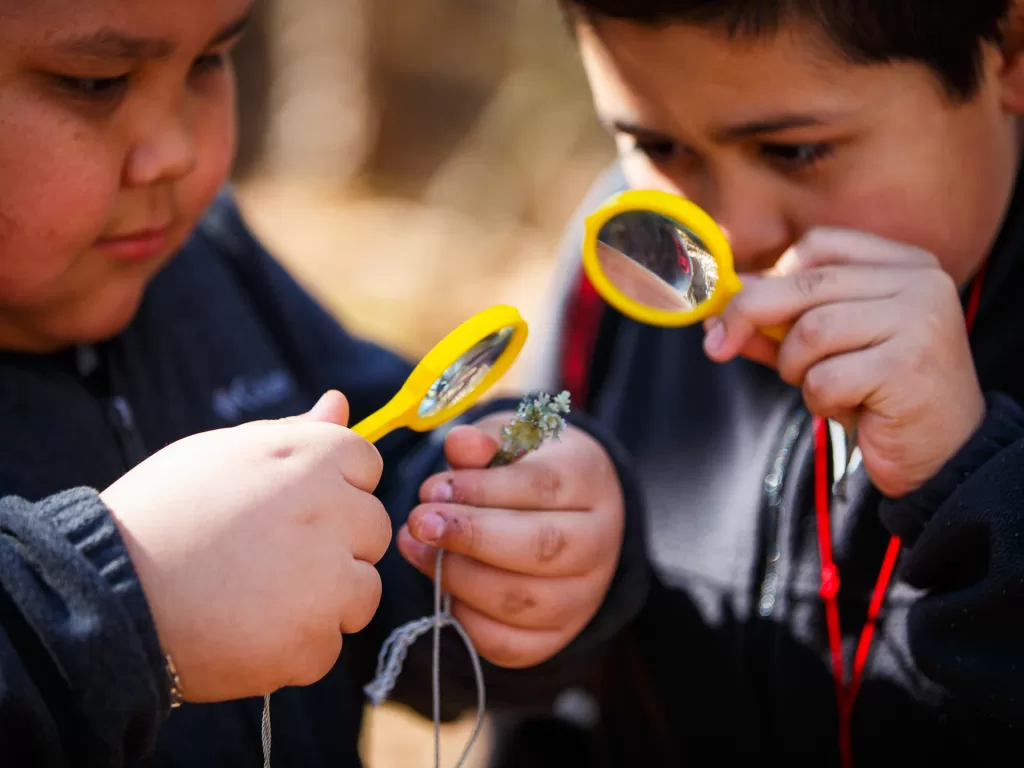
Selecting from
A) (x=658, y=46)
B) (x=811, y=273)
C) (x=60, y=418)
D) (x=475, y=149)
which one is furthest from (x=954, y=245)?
A: (x=475, y=149)

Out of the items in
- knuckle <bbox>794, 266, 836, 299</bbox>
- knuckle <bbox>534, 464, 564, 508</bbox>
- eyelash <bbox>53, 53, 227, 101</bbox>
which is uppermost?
eyelash <bbox>53, 53, 227, 101</bbox>

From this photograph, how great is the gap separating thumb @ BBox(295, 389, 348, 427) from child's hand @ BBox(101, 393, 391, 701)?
0.03 metres

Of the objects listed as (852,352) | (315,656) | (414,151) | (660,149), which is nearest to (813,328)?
(852,352)

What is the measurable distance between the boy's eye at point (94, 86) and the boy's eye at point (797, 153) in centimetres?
61

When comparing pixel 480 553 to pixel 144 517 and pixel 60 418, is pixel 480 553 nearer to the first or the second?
pixel 144 517

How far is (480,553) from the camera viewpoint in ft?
2.92

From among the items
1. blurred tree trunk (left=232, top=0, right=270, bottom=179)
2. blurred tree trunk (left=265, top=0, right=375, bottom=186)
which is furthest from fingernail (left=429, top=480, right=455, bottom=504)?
blurred tree trunk (left=232, top=0, right=270, bottom=179)

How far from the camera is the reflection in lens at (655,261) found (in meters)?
1.01

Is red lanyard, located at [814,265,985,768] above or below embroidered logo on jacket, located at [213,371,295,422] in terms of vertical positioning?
below

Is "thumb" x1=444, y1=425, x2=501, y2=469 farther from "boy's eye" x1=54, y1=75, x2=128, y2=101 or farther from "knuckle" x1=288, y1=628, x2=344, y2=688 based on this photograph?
"boy's eye" x1=54, y1=75, x2=128, y2=101

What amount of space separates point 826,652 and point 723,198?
1.77ft

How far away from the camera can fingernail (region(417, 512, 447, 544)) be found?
854 millimetres

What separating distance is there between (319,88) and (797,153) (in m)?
3.38

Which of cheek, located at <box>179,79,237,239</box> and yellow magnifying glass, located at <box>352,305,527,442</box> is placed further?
cheek, located at <box>179,79,237,239</box>
